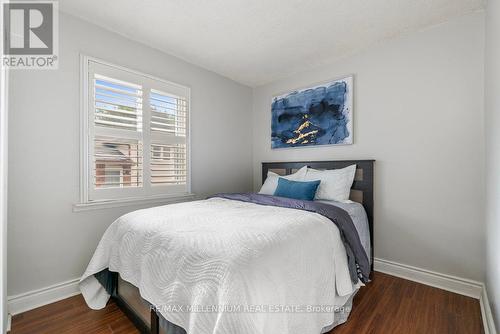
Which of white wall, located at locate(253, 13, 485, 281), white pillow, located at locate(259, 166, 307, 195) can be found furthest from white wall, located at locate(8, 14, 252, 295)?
white wall, located at locate(253, 13, 485, 281)

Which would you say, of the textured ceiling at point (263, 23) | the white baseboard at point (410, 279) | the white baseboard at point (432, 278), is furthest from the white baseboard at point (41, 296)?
the white baseboard at point (432, 278)

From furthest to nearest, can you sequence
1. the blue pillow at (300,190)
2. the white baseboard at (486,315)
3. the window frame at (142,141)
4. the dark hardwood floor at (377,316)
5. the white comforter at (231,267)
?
the blue pillow at (300,190)
the window frame at (142,141)
the dark hardwood floor at (377,316)
the white baseboard at (486,315)
the white comforter at (231,267)

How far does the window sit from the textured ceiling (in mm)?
440

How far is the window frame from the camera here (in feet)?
6.97

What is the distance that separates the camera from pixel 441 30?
2.18 m

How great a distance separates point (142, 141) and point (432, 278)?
3.19 meters

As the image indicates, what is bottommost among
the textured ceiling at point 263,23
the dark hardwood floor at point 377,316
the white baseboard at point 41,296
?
the dark hardwood floor at point 377,316

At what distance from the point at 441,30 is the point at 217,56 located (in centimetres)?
229

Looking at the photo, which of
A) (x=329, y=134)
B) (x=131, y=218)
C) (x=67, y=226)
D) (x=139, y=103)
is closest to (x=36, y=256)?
(x=67, y=226)

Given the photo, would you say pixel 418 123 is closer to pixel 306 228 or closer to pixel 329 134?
pixel 329 134

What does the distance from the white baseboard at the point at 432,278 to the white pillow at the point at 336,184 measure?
821 mm

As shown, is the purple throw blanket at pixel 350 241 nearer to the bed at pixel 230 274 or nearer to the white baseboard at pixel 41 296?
the bed at pixel 230 274

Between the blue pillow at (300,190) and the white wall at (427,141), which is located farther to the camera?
the blue pillow at (300,190)

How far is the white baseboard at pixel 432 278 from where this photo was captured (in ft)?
6.56
